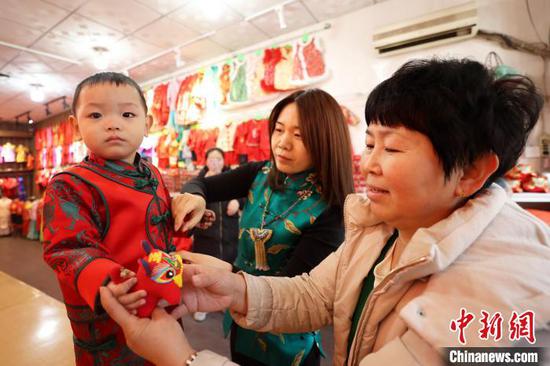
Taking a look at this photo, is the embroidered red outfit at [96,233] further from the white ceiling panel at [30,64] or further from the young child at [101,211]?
the white ceiling panel at [30,64]

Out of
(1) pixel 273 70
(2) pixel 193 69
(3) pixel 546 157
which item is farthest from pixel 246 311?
(2) pixel 193 69

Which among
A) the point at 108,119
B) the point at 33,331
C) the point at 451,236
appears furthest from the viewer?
the point at 33,331

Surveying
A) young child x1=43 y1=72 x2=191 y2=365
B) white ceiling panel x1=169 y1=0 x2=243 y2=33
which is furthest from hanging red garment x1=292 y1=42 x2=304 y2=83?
young child x1=43 y1=72 x2=191 y2=365

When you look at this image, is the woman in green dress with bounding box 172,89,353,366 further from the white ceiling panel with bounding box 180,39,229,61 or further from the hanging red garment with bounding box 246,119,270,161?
the white ceiling panel with bounding box 180,39,229,61

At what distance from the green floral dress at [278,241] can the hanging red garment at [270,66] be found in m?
2.57

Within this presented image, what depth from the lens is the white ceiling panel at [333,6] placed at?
2.73 metres

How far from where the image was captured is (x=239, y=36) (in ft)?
11.2

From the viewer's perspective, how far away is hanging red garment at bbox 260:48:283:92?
3.29m

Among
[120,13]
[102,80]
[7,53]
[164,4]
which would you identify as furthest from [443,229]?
[7,53]

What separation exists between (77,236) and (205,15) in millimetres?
2990

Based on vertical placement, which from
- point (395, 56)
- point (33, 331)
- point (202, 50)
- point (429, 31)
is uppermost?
point (202, 50)

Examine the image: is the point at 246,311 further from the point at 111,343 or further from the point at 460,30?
the point at 460,30

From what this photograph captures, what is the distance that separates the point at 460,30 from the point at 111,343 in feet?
10.8

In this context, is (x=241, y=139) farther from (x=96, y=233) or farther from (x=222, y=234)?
(x=96, y=233)
